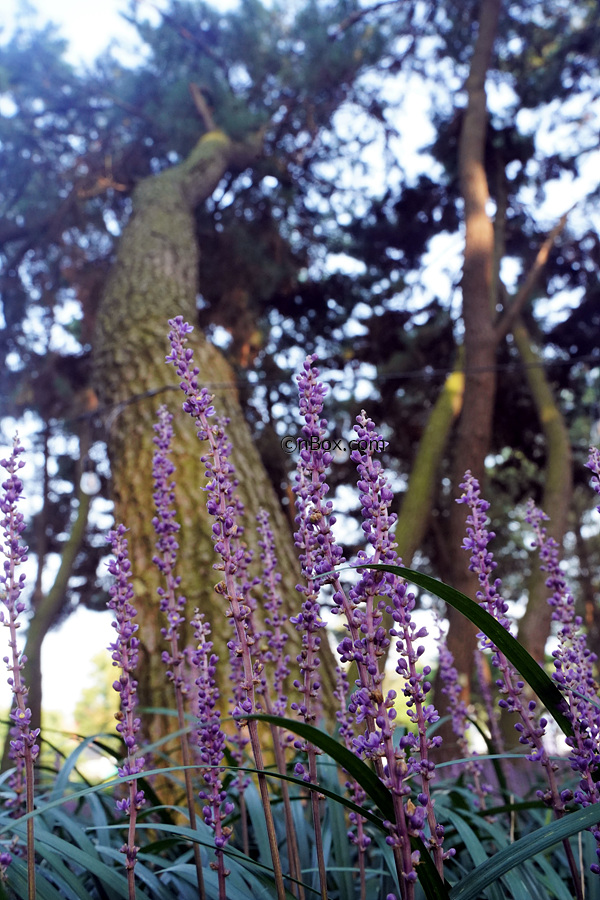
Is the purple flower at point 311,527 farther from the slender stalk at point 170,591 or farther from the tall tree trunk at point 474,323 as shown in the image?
the tall tree trunk at point 474,323

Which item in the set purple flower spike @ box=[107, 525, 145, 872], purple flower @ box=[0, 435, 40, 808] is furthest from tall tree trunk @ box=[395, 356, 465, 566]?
purple flower @ box=[0, 435, 40, 808]

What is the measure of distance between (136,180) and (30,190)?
175 centimetres

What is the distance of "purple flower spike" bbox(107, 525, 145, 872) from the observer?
1139 mm

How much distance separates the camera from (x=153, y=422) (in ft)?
15.8

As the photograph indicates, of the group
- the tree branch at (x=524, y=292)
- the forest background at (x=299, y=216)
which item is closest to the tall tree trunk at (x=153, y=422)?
the forest background at (x=299, y=216)

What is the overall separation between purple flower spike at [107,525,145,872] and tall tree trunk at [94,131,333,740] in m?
2.18

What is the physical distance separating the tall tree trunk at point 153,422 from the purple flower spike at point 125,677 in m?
2.18

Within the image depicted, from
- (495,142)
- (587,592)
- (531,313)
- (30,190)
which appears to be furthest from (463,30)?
(587,592)

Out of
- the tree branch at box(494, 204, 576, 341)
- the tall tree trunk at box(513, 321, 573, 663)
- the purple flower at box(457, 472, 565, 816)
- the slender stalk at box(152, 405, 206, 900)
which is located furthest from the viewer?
the tree branch at box(494, 204, 576, 341)

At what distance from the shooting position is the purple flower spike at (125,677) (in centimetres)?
114

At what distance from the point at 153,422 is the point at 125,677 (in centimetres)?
378

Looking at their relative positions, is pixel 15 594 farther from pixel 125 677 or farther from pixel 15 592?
pixel 125 677

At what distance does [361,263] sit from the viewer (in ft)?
33.2

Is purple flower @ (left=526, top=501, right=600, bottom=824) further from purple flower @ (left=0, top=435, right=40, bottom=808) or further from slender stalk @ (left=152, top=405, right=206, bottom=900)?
purple flower @ (left=0, top=435, right=40, bottom=808)
